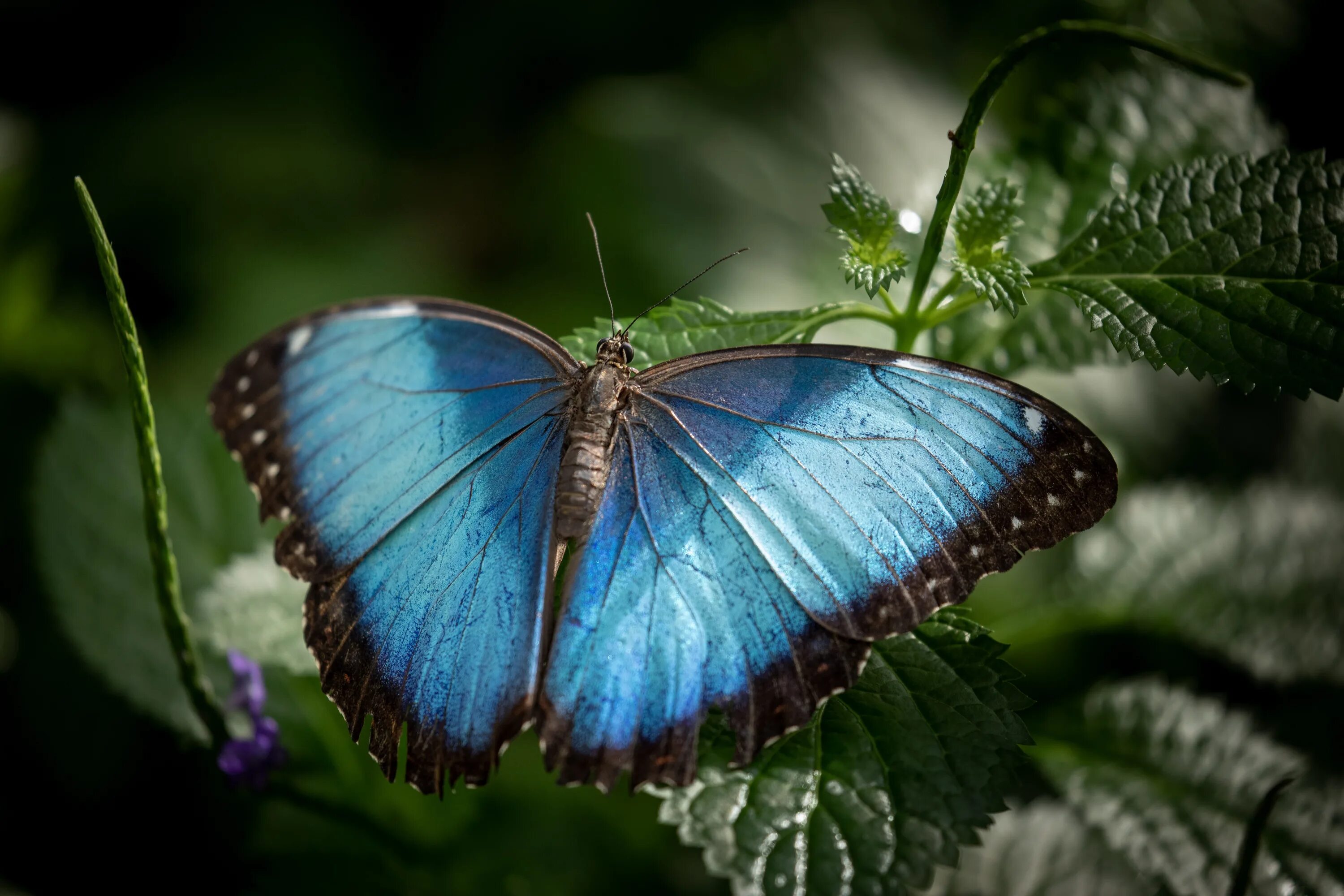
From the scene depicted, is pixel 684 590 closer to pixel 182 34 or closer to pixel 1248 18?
pixel 1248 18

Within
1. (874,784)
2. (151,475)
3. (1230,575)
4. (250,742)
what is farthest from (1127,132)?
(250,742)

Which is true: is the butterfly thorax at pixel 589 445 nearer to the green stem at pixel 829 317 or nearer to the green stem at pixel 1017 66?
the green stem at pixel 829 317

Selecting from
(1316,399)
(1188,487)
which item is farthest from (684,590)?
(1316,399)

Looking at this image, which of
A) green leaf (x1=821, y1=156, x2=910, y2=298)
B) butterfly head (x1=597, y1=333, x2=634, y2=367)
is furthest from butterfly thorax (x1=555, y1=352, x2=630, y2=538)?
green leaf (x1=821, y1=156, x2=910, y2=298)

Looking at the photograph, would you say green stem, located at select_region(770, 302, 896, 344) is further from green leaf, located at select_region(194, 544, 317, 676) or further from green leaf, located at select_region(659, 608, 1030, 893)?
green leaf, located at select_region(194, 544, 317, 676)

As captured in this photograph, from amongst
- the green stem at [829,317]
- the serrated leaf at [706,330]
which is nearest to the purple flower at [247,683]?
the serrated leaf at [706,330]

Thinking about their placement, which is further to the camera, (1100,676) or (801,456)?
(1100,676)
